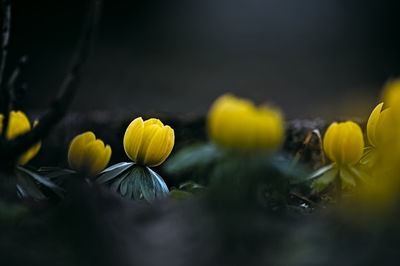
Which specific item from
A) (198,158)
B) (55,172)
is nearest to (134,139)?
(55,172)

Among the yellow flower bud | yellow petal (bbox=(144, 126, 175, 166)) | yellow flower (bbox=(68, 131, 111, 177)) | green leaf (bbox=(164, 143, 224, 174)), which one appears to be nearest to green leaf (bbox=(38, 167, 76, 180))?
yellow flower (bbox=(68, 131, 111, 177))

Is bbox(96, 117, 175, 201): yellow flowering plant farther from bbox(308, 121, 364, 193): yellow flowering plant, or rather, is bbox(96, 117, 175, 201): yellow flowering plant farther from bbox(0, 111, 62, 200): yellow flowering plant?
bbox(308, 121, 364, 193): yellow flowering plant

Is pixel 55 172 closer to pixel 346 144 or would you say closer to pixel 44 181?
pixel 44 181

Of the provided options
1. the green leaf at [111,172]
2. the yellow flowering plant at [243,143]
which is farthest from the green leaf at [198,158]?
the green leaf at [111,172]

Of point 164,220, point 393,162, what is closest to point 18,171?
point 164,220

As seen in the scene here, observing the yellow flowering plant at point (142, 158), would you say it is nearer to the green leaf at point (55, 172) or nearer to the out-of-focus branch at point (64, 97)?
the green leaf at point (55, 172)
